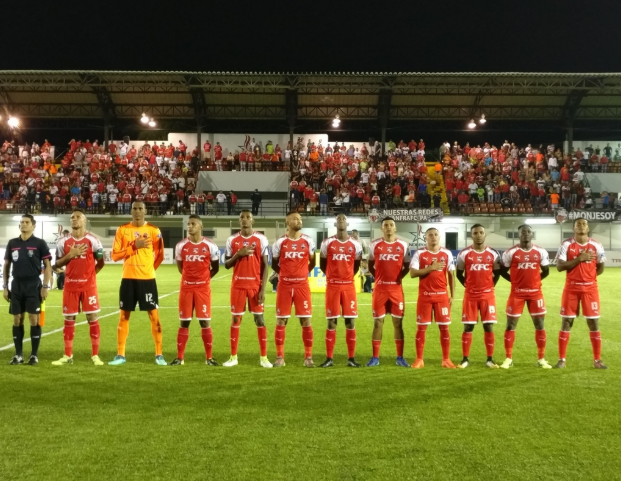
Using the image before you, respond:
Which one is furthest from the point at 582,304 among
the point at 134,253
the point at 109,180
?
the point at 109,180

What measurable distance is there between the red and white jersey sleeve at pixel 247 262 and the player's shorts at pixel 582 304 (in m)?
4.51

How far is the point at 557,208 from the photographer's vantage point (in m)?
34.8

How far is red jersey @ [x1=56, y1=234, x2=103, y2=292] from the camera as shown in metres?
8.55

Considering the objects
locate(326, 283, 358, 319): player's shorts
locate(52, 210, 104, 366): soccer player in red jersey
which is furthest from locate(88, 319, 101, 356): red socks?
locate(326, 283, 358, 319): player's shorts

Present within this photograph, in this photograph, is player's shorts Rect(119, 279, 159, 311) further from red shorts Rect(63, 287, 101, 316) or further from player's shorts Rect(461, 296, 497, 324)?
player's shorts Rect(461, 296, 497, 324)

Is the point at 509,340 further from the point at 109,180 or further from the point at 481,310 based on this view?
the point at 109,180

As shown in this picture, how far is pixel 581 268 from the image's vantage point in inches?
333

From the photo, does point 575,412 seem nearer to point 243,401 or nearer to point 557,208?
point 243,401

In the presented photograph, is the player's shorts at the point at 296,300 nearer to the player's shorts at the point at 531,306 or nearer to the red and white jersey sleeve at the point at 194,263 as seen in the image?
the red and white jersey sleeve at the point at 194,263

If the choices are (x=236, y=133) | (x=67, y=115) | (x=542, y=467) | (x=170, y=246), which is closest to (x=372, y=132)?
(x=236, y=133)

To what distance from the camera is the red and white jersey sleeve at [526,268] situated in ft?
27.9

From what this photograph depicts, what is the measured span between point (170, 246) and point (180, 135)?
987cm

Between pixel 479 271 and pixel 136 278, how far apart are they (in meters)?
5.14

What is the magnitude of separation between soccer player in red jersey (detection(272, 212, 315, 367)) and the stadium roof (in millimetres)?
29036
